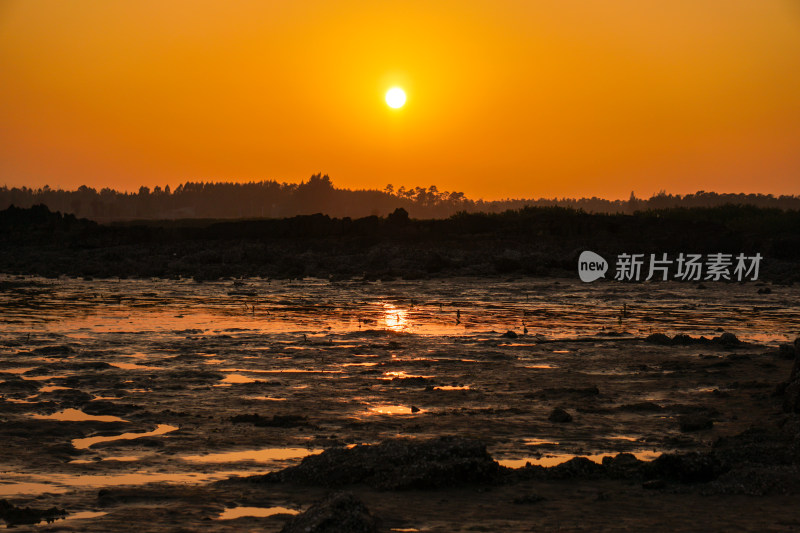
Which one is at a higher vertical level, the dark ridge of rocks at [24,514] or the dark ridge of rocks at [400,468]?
the dark ridge of rocks at [400,468]

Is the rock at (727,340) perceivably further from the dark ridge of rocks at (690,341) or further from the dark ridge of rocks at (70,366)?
the dark ridge of rocks at (70,366)

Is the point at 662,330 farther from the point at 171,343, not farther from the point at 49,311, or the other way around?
the point at 49,311

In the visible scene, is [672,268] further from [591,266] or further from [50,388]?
[50,388]

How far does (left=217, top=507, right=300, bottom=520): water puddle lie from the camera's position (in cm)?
665

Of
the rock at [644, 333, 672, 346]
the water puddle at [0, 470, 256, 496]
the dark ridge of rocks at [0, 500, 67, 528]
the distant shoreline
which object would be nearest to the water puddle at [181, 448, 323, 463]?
the water puddle at [0, 470, 256, 496]

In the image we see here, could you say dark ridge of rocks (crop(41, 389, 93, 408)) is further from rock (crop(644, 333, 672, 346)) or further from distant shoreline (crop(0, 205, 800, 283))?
distant shoreline (crop(0, 205, 800, 283))

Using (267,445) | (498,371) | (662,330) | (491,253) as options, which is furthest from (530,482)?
(491,253)

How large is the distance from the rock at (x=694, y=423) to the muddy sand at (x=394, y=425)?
22mm

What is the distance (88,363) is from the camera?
547 inches

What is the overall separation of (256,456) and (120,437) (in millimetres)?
1658

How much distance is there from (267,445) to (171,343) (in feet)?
27.8

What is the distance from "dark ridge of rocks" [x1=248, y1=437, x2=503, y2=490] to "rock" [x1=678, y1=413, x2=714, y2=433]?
3013 mm

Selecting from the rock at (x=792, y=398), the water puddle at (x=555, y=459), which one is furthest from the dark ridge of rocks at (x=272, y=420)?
the rock at (x=792, y=398)

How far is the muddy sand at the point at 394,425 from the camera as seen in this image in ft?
22.3
